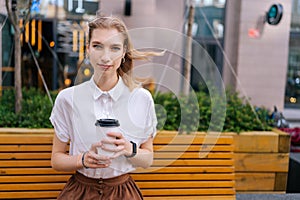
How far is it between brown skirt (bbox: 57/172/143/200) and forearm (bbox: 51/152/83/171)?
13 cm

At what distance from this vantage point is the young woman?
1560 mm

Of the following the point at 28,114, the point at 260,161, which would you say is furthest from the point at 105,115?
the point at 260,161

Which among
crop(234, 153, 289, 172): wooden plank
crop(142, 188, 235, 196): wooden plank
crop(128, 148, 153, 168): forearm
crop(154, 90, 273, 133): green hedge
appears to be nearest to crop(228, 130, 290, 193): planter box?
crop(234, 153, 289, 172): wooden plank

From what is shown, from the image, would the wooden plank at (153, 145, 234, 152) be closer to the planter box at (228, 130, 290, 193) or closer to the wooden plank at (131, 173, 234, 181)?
the wooden plank at (131, 173, 234, 181)

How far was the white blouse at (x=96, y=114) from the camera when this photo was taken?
1636 millimetres

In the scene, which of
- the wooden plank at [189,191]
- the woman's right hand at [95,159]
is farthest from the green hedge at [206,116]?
the woman's right hand at [95,159]

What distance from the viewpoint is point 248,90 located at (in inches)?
284

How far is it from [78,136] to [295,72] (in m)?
8.13

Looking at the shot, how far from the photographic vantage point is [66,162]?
1623 mm

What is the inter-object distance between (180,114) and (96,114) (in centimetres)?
137

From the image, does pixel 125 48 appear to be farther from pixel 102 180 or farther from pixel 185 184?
pixel 185 184

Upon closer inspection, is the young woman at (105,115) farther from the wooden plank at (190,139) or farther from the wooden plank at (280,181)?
the wooden plank at (280,181)

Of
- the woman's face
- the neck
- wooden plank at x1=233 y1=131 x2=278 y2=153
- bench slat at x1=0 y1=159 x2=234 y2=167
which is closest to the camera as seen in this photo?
the woman's face

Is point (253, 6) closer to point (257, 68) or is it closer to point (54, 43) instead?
point (257, 68)
